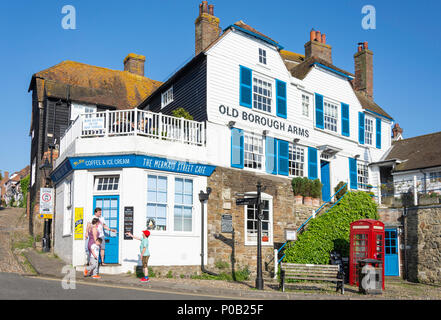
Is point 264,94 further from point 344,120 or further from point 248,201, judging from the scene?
point 248,201

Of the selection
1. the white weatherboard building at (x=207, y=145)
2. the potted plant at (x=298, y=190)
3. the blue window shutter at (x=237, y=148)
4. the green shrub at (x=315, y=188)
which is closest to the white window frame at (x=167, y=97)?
the white weatherboard building at (x=207, y=145)

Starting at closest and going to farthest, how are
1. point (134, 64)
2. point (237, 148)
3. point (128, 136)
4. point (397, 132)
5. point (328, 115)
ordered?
1. point (128, 136)
2. point (237, 148)
3. point (328, 115)
4. point (134, 64)
5. point (397, 132)

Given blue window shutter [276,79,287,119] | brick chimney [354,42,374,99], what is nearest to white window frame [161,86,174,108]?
blue window shutter [276,79,287,119]

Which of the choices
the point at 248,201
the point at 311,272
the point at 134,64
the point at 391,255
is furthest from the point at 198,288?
the point at 134,64

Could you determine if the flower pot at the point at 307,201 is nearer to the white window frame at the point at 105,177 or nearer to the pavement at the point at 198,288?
the pavement at the point at 198,288

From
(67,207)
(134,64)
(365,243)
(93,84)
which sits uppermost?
(134,64)

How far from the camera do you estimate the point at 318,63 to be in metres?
23.2

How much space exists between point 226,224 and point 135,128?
506 cm

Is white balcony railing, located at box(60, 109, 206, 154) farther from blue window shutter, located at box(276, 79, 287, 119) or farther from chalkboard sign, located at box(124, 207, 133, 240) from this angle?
blue window shutter, located at box(276, 79, 287, 119)

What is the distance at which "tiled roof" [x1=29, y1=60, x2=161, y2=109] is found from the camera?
25859 mm

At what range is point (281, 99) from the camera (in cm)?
2108

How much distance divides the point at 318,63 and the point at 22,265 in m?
16.4
